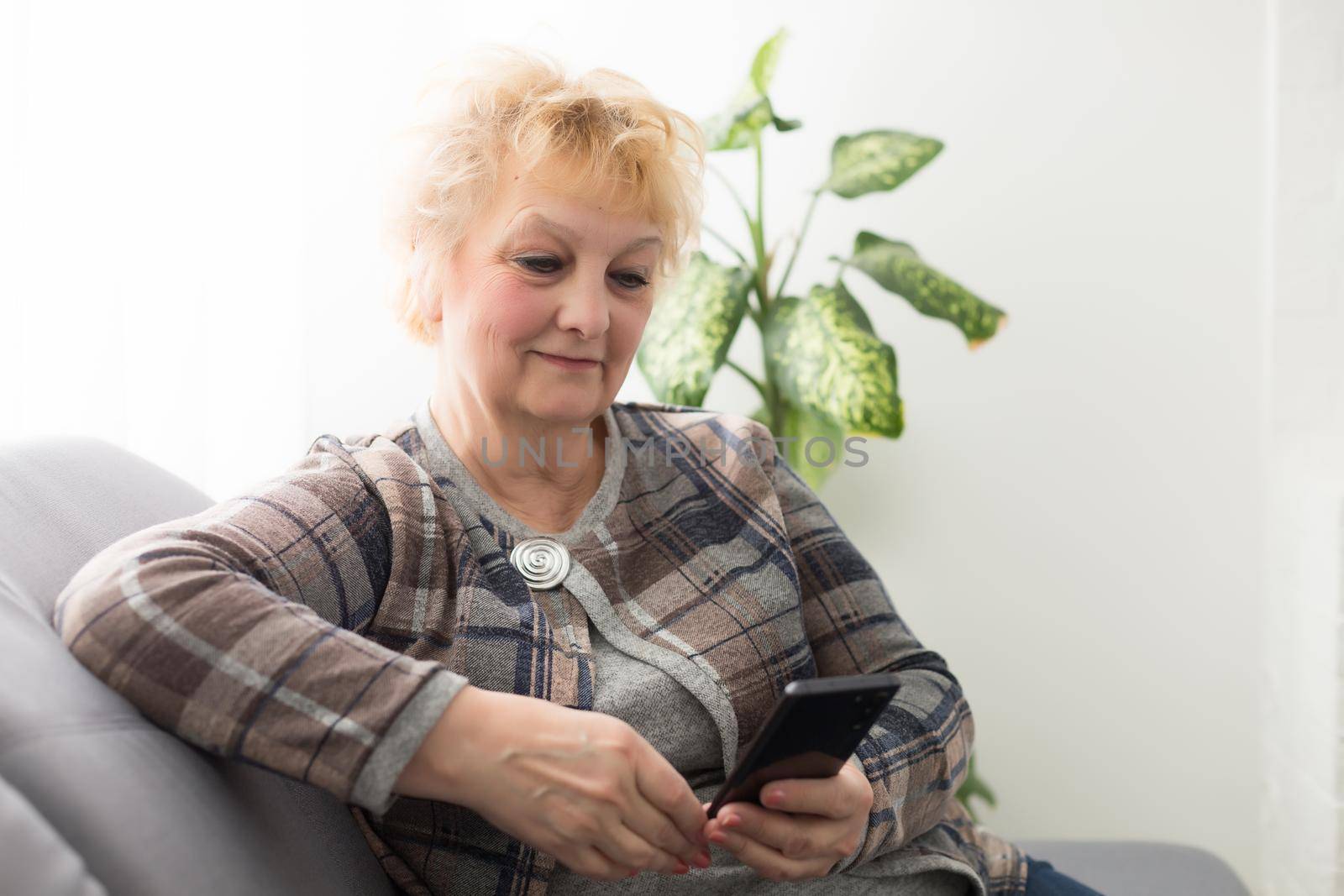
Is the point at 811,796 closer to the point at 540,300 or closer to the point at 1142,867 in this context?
the point at 540,300

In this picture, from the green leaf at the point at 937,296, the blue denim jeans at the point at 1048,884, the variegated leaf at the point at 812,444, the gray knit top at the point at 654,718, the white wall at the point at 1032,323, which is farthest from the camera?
the white wall at the point at 1032,323

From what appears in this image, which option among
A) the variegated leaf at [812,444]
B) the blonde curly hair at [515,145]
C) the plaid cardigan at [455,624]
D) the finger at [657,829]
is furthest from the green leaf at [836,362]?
the finger at [657,829]

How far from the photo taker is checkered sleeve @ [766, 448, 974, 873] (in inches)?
39.9

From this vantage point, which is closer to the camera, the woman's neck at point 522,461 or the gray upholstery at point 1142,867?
the woman's neck at point 522,461

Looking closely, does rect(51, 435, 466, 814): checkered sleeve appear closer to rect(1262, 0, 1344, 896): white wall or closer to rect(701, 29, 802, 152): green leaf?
rect(701, 29, 802, 152): green leaf

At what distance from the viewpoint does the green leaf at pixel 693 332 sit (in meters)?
1.79

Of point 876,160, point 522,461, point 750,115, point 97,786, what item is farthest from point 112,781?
point 876,160

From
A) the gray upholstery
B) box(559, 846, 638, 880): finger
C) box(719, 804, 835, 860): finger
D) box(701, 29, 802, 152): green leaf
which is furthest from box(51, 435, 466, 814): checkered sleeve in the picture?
box(701, 29, 802, 152): green leaf

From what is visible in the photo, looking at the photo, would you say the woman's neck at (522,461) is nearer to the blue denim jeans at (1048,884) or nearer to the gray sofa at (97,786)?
the gray sofa at (97,786)

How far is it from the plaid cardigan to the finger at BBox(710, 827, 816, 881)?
2.8 inches

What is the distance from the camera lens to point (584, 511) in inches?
45.9

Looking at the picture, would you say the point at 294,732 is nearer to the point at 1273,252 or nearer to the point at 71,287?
the point at 71,287

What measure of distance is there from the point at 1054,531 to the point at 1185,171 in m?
0.75

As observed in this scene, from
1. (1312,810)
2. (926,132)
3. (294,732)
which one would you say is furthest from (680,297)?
(1312,810)
